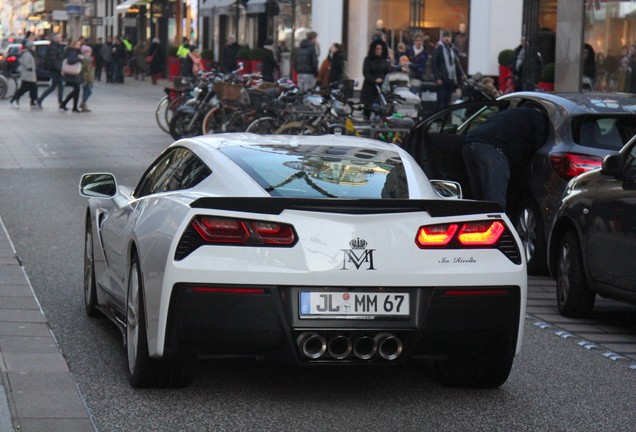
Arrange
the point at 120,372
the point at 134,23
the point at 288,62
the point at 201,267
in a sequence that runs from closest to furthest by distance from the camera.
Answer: the point at 201,267 < the point at 120,372 < the point at 288,62 < the point at 134,23

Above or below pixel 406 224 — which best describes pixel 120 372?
below

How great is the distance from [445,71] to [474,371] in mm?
22215

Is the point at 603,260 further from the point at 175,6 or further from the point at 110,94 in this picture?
the point at 175,6

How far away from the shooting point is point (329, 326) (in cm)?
620

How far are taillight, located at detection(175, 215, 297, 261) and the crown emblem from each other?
25 cm

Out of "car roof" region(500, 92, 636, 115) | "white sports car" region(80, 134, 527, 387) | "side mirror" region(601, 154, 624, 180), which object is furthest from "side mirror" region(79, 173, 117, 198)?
"car roof" region(500, 92, 636, 115)

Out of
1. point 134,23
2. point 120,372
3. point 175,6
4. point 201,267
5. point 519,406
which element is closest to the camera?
point 201,267

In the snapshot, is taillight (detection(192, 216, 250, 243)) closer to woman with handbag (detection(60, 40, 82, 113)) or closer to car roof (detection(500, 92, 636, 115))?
car roof (detection(500, 92, 636, 115))

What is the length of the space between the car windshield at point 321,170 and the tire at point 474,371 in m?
0.86

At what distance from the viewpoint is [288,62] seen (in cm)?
4925

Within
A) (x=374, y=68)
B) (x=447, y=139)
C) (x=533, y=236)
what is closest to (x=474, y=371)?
(x=533, y=236)

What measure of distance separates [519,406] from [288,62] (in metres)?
43.1

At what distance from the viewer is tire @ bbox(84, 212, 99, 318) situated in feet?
28.5

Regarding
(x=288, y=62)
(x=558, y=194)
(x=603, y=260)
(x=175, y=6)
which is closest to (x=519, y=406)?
(x=603, y=260)
